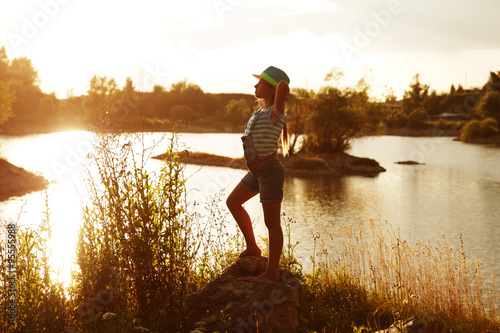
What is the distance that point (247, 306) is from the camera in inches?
218

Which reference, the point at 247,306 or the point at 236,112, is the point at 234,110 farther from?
the point at 247,306

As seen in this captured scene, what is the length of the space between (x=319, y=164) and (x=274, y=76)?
136ft

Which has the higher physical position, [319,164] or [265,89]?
[265,89]

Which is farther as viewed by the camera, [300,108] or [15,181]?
[300,108]

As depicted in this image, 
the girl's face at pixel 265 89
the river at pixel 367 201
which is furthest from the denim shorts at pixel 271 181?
the river at pixel 367 201

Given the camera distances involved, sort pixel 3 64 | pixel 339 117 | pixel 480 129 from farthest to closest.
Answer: pixel 480 129
pixel 3 64
pixel 339 117

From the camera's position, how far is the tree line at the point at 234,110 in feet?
32.1

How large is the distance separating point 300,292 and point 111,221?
2.40m

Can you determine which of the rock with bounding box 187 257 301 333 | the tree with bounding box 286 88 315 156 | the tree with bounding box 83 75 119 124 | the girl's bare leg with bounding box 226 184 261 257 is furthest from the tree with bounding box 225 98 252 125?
the rock with bounding box 187 257 301 333

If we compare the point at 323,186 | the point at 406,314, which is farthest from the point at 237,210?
the point at 323,186

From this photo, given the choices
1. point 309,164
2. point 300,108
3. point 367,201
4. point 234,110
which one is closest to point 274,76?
point 367,201

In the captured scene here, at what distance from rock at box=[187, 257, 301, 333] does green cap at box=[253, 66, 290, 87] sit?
2263mm

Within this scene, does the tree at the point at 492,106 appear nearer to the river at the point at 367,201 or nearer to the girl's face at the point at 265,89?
the river at the point at 367,201

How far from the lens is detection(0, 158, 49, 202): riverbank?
28.3 meters
